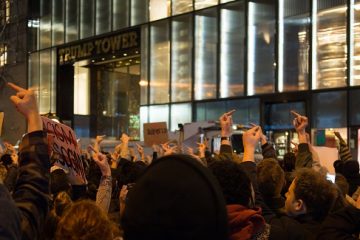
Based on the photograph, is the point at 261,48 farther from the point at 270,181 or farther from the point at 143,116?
the point at 270,181

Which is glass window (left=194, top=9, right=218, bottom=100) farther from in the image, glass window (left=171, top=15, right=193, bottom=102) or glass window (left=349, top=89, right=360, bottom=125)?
glass window (left=349, top=89, right=360, bottom=125)

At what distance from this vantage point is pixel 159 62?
22.6m

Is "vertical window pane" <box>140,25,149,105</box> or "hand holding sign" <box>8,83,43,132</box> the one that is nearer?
"hand holding sign" <box>8,83,43,132</box>

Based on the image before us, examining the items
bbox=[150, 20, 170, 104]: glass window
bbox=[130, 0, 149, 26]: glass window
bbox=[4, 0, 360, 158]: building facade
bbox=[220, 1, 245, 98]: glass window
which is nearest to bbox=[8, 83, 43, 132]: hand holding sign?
bbox=[4, 0, 360, 158]: building facade

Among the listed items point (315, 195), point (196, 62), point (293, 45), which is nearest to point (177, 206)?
point (315, 195)

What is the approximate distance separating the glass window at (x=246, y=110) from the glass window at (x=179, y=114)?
2.02 metres

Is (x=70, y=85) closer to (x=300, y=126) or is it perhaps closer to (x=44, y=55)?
(x=44, y=55)

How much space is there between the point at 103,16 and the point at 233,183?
23824 mm

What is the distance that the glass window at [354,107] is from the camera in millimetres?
15773

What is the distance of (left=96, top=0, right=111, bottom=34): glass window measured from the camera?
25.3m

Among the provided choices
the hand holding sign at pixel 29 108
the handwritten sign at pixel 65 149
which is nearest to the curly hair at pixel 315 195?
the handwritten sign at pixel 65 149

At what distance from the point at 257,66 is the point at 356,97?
396 cm

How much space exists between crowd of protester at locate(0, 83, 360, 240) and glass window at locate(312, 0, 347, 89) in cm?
1112

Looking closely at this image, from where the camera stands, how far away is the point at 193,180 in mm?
1445
